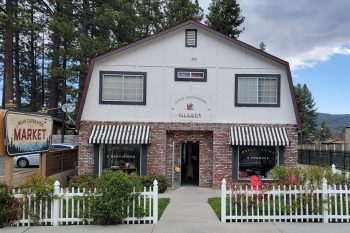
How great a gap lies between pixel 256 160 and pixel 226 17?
81.6 ft

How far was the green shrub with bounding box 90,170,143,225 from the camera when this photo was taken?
31.1 ft

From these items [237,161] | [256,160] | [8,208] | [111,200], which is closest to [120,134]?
[237,161]

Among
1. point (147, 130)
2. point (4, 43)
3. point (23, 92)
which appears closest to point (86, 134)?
point (147, 130)

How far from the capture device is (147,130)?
16984 millimetres

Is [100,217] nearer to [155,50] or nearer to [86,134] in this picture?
[86,134]

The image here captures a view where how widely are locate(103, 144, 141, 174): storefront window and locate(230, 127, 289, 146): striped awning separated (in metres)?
→ 4.33

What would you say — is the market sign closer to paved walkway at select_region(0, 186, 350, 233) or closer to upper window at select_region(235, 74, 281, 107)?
paved walkway at select_region(0, 186, 350, 233)

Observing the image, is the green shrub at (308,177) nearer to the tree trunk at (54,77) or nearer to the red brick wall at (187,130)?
the red brick wall at (187,130)

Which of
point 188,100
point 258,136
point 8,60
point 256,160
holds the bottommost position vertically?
point 256,160

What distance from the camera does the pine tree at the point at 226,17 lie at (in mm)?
38531

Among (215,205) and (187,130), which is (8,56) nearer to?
(187,130)

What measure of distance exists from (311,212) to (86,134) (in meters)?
10.4

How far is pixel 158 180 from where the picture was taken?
52.9ft

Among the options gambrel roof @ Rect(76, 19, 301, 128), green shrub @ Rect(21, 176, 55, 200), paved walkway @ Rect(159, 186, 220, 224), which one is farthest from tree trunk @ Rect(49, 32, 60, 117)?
green shrub @ Rect(21, 176, 55, 200)
